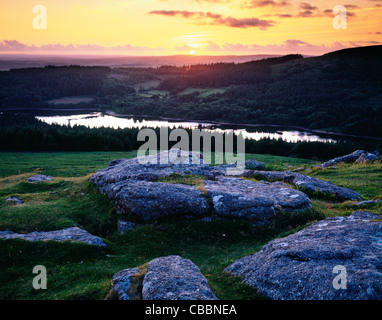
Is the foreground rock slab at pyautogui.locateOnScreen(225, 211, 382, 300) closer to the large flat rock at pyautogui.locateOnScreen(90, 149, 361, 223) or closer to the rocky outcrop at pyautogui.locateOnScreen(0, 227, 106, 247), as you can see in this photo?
the large flat rock at pyautogui.locateOnScreen(90, 149, 361, 223)

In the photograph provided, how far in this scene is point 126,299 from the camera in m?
9.57

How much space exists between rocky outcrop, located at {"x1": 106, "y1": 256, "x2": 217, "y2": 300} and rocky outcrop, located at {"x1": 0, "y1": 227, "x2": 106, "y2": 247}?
528 centimetres

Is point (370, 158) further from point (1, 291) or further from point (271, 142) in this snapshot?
point (271, 142)

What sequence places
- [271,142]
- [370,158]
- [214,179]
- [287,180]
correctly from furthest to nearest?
[271,142]
[370,158]
[287,180]
[214,179]

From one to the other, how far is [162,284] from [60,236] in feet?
28.6

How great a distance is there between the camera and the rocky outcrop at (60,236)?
15694 mm

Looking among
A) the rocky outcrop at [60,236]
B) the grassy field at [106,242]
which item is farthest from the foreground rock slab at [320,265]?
the rocky outcrop at [60,236]

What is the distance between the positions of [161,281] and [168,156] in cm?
1771

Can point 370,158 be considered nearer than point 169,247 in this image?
No

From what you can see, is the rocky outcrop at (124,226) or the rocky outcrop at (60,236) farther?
the rocky outcrop at (124,226)

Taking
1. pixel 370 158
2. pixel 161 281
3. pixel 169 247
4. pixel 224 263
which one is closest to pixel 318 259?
pixel 224 263

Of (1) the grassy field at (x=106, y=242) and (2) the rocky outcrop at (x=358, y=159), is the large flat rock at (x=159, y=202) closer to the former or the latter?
(1) the grassy field at (x=106, y=242)

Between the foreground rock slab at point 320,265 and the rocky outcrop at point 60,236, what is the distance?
7.72 meters

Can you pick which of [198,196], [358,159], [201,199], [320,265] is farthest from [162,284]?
[358,159]
